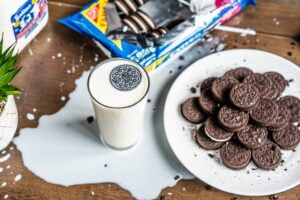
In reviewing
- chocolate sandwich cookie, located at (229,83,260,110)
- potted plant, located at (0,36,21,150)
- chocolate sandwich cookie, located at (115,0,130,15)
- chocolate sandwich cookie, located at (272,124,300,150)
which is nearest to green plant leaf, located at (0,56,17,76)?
potted plant, located at (0,36,21,150)

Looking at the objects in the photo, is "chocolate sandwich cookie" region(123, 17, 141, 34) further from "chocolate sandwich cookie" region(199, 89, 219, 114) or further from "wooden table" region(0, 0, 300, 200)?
"chocolate sandwich cookie" region(199, 89, 219, 114)

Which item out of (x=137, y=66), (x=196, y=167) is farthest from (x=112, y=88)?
(x=196, y=167)

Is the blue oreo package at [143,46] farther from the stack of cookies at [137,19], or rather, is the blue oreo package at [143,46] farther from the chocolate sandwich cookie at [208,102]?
the chocolate sandwich cookie at [208,102]

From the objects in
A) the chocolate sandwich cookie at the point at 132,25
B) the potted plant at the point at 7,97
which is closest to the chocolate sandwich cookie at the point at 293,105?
the chocolate sandwich cookie at the point at 132,25

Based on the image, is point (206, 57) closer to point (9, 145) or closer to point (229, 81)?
point (229, 81)

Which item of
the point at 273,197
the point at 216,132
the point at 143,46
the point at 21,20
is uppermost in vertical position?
the point at 21,20

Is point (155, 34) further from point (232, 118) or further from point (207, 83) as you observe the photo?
point (232, 118)

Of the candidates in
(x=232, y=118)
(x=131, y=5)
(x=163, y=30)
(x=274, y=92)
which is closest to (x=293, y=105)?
(x=274, y=92)
